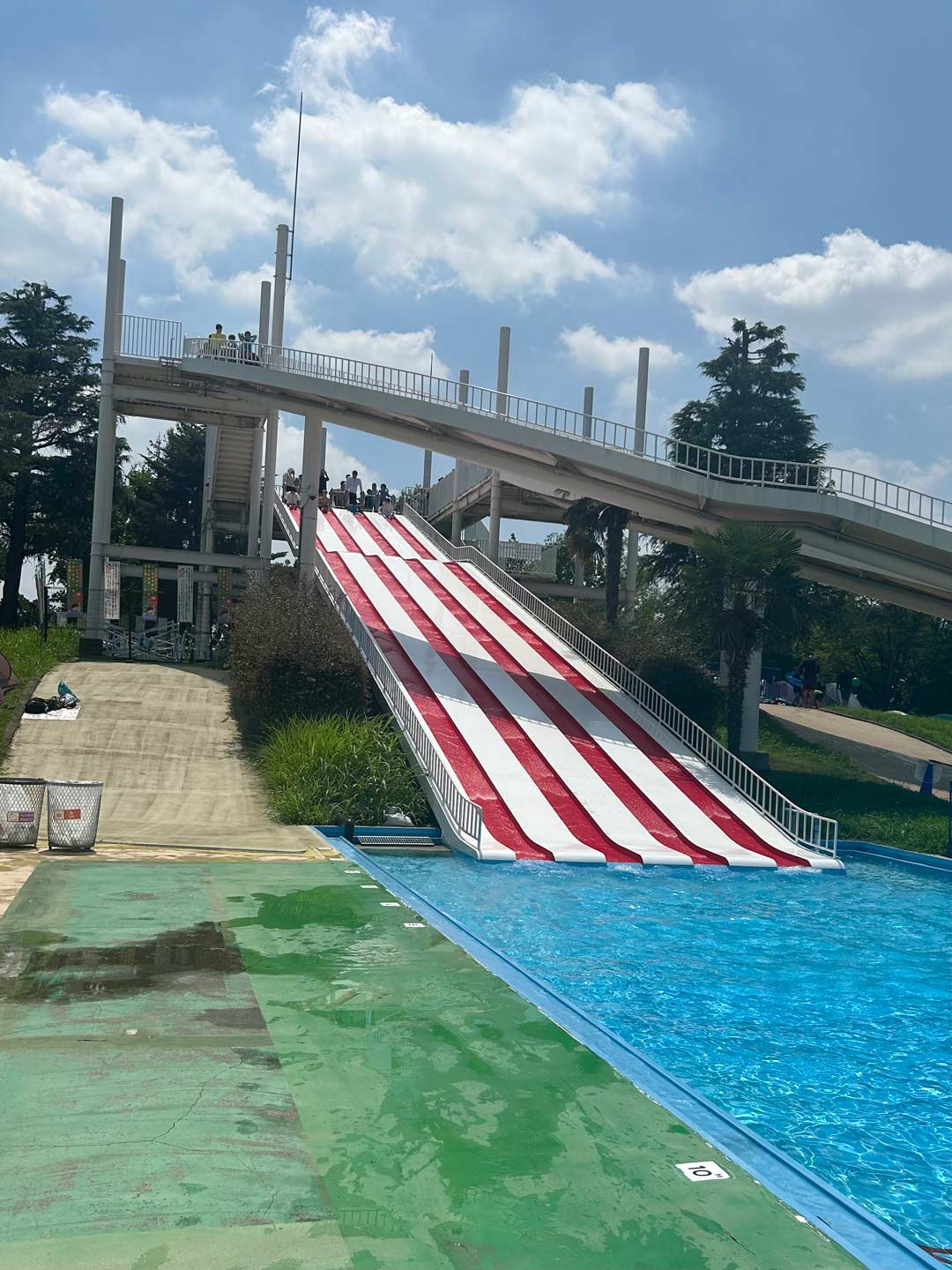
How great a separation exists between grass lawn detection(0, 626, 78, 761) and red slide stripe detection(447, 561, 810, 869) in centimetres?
1084

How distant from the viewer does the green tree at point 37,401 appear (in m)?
37.3

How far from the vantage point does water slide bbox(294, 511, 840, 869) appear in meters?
15.5

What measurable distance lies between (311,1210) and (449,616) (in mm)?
23121

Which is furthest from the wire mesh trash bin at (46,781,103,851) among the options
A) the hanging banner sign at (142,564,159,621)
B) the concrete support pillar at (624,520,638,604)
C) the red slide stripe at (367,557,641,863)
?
the concrete support pillar at (624,520,638,604)

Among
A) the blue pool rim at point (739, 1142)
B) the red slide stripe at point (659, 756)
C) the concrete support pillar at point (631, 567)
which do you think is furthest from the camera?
the concrete support pillar at point (631, 567)

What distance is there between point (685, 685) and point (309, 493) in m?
10.6

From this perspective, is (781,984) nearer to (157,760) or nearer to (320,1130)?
(320,1130)

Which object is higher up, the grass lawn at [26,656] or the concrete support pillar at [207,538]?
the concrete support pillar at [207,538]

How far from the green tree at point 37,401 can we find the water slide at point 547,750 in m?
15.2

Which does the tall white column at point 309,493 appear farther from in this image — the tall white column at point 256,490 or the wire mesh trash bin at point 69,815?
the wire mesh trash bin at point 69,815

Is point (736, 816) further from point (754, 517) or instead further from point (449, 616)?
point (449, 616)

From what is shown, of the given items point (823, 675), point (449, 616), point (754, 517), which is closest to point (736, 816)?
point (754, 517)

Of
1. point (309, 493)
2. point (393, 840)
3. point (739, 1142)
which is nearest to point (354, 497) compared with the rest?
point (309, 493)

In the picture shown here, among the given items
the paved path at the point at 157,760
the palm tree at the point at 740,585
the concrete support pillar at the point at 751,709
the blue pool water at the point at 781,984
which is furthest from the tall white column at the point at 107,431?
the blue pool water at the point at 781,984
